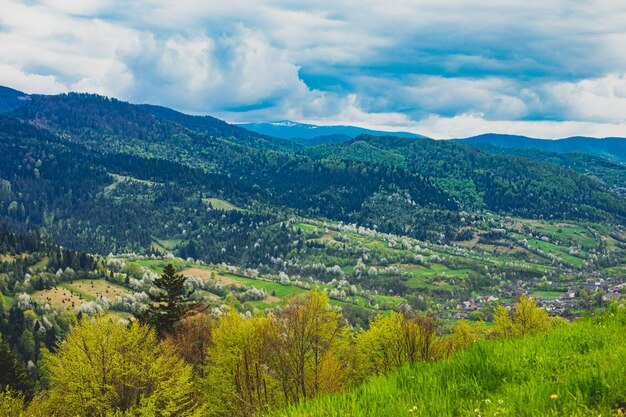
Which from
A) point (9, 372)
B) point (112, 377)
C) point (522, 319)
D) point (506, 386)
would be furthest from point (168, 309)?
point (506, 386)

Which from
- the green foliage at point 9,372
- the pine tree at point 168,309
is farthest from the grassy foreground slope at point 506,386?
the green foliage at point 9,372

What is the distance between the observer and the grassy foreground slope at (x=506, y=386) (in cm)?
577

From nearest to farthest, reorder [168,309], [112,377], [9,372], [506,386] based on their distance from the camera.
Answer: [506,386]
[112,377]
[168,309]
[9,372]

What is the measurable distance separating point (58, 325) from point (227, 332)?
141m

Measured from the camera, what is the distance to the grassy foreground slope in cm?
577

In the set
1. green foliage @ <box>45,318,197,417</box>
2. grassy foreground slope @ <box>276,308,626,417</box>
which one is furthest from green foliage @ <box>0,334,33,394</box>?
grassy foreground slope @ <box>276,308,626,417</box>

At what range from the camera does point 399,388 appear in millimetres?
7277

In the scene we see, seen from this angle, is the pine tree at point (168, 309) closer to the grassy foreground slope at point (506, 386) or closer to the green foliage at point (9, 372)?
the green foliage at point (9, 372)

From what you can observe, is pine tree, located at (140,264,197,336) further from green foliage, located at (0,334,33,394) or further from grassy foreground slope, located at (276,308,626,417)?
grassy foreground slope, located at (276,308,626,417)

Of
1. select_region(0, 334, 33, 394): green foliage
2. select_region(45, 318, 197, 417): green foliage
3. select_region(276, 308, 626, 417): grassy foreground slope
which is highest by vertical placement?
select_region(276, 308, 626, 417): grassy foreground slope

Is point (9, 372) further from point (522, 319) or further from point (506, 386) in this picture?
point (506, 386)

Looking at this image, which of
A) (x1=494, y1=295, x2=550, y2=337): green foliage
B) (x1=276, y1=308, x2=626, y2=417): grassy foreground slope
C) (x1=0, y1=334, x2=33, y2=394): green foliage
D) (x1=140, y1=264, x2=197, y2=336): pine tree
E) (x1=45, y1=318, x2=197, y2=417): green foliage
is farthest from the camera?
(x1=494, y1=295, x2=550, y2=337): green foliage

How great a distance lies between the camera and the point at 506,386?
22.7ft

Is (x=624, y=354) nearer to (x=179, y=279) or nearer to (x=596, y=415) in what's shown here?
(x=596, y=415)
